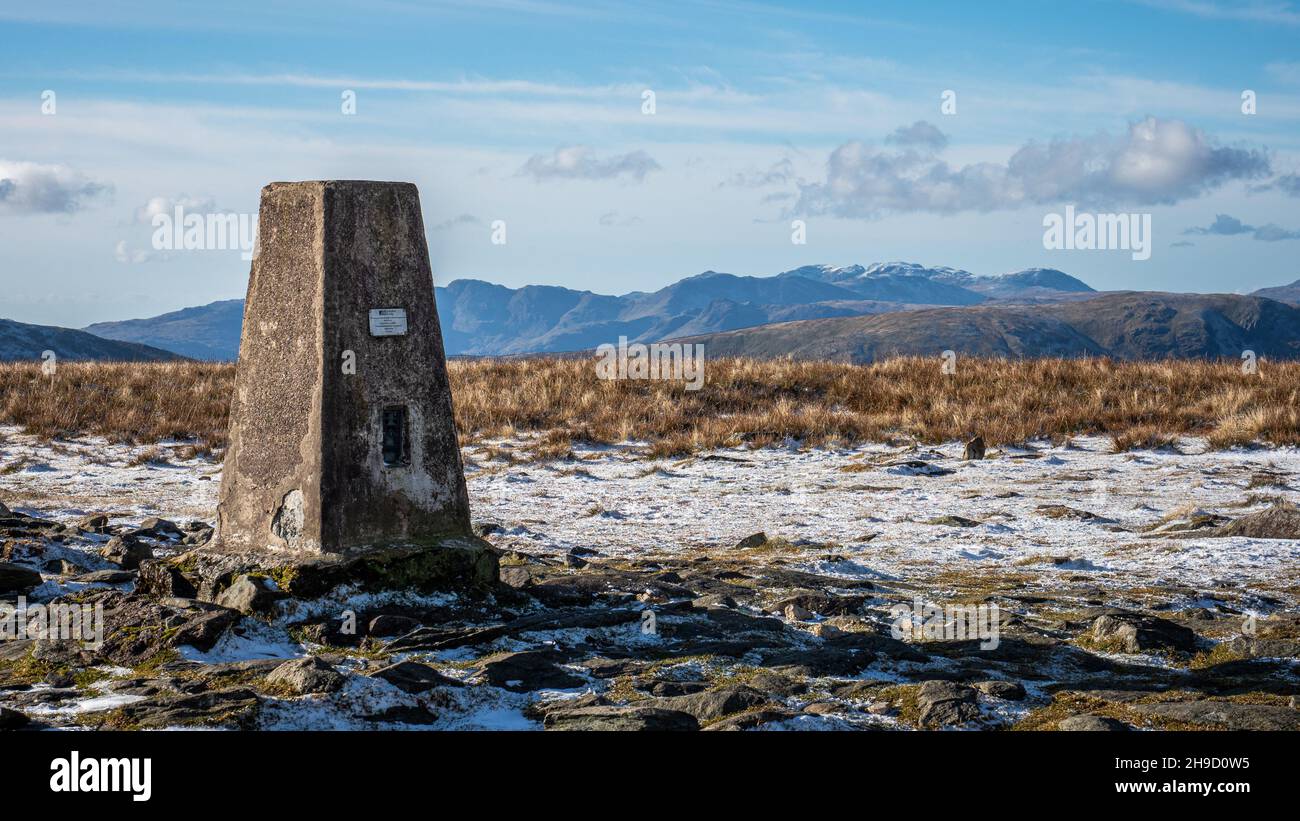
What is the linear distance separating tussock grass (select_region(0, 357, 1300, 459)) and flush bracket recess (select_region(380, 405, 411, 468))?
22.5 ft

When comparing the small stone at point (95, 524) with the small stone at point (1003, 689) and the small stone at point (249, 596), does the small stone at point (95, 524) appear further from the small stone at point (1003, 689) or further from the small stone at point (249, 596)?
the small stone at point (1003, 689)

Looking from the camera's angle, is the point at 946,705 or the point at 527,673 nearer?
the point at 946,705

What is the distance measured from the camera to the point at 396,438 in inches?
256

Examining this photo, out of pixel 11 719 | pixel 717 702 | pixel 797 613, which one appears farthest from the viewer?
pixel 797 613

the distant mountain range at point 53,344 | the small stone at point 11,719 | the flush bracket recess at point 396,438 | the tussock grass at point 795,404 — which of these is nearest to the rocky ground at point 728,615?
the small stone at point 11,719

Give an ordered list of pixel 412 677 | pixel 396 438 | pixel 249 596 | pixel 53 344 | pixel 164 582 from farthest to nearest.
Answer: pixel 53 344, pixel 396 438, pixel 164 582, pixel 249 596, pixel 412 677

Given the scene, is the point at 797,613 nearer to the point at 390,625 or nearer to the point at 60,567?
the point at 390,625

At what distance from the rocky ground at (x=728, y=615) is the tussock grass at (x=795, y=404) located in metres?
2.19

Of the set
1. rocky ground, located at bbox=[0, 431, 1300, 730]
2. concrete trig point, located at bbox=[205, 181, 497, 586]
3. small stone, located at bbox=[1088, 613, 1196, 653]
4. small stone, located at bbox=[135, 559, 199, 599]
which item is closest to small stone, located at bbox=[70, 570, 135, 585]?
rocky ground, located at bbox=[0, 431, 1300, 730]

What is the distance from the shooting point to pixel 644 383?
17.0m

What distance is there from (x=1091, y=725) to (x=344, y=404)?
160 inches

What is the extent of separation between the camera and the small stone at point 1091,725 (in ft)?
13.9

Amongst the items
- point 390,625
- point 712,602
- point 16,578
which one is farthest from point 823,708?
point 16,578
